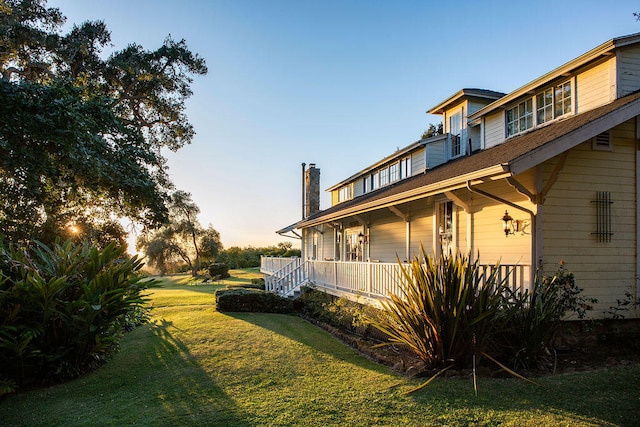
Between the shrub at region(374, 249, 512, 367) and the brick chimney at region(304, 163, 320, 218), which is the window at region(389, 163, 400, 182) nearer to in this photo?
the brick chimney at region(304, 163, 320, 218)

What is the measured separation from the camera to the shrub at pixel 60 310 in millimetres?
5953

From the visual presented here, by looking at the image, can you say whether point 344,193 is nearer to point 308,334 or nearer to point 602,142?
point 308,334

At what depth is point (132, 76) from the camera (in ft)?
60.5

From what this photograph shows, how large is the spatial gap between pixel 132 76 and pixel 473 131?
1527 cm

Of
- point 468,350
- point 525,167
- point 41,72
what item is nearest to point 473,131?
point 525,167

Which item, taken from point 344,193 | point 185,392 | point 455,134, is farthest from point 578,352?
point 344,193

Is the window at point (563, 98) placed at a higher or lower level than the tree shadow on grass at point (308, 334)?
higher

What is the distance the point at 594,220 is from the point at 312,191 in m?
17.7

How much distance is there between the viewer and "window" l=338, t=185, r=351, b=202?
22880mm

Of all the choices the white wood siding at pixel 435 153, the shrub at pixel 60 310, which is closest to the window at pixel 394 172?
the white wood siding at pixel 435 153

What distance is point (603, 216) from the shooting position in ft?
26.4

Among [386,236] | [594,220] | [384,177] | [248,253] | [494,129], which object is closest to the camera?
[594,220]

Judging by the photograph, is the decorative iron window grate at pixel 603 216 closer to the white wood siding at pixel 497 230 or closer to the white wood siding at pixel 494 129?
the white wood siding at pixel 497 230

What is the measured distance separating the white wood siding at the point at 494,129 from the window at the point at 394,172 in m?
4.60
